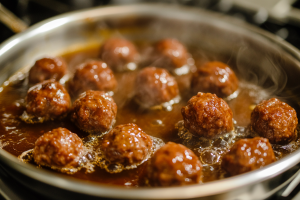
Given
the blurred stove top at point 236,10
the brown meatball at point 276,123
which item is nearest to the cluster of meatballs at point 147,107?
Result: the brown meatball at point 276,123

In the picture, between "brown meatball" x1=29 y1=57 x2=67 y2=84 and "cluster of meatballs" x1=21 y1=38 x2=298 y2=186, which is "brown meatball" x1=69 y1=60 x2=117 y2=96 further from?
"brown meatball" x1=29 y1=57 x2=67 y2=84

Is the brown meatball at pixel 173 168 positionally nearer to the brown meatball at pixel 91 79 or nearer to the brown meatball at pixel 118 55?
the brown meatball at pixel 91 79

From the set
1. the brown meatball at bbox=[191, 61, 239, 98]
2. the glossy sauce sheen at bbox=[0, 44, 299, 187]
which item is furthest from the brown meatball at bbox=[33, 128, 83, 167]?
the brown meatball at bbox=[191, 61, 239, 98]

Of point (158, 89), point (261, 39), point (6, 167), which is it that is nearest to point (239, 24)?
point (261, 39)

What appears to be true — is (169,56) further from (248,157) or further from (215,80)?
(248,157)

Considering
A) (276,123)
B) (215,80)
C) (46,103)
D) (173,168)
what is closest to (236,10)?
(215,80)

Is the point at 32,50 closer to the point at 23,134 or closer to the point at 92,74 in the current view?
the point at 92,74
